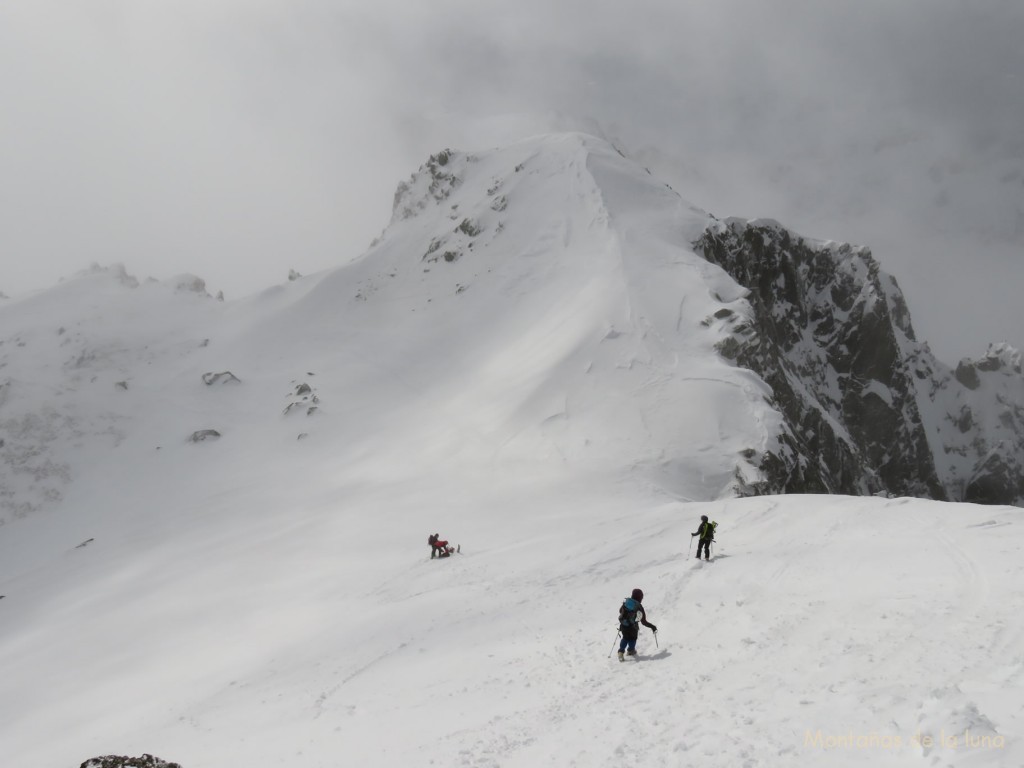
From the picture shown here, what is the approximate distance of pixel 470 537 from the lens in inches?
1192

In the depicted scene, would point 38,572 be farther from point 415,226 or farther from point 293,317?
point 415,226

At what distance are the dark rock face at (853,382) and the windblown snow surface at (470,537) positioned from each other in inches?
223

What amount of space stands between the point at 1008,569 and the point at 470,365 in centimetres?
4684

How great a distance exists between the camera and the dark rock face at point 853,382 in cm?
5356

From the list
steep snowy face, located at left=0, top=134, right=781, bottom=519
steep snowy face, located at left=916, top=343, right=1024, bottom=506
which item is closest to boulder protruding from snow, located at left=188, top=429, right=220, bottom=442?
steep snowy face, located at left=0, top=134, right=781, bottom=519

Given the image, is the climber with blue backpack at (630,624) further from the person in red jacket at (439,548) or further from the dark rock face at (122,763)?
the person in red jacket at (439,548)

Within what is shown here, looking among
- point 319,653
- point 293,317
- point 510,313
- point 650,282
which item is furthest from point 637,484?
point 293,317

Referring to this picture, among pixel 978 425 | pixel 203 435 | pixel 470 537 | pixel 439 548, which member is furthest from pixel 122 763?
pixel 978 425

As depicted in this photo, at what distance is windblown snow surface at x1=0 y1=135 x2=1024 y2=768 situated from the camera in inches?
474

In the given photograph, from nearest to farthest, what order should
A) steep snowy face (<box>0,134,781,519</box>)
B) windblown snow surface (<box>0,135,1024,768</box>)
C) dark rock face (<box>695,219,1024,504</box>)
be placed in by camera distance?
windblown snow surface (<box>0,135,1024,768</box>), steep snowy face (<box>0,134,781,519</box>), dark rock face (<box>695,219,1024,504</box>)

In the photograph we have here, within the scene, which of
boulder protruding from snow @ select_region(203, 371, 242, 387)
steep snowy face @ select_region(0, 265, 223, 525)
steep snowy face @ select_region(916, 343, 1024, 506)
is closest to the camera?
steep snowy face @ select_region(0, 265, 223, 525)

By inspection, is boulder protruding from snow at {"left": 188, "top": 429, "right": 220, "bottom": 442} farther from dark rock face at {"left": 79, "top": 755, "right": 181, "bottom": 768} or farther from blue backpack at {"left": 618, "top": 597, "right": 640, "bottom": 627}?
blue backpack at {"left": 618, "top": 597, "right": 640, "bottom": 627}

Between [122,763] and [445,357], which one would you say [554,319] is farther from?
[122,763]

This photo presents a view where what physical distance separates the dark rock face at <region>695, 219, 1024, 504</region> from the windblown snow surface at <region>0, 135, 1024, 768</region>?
5.68 meters
